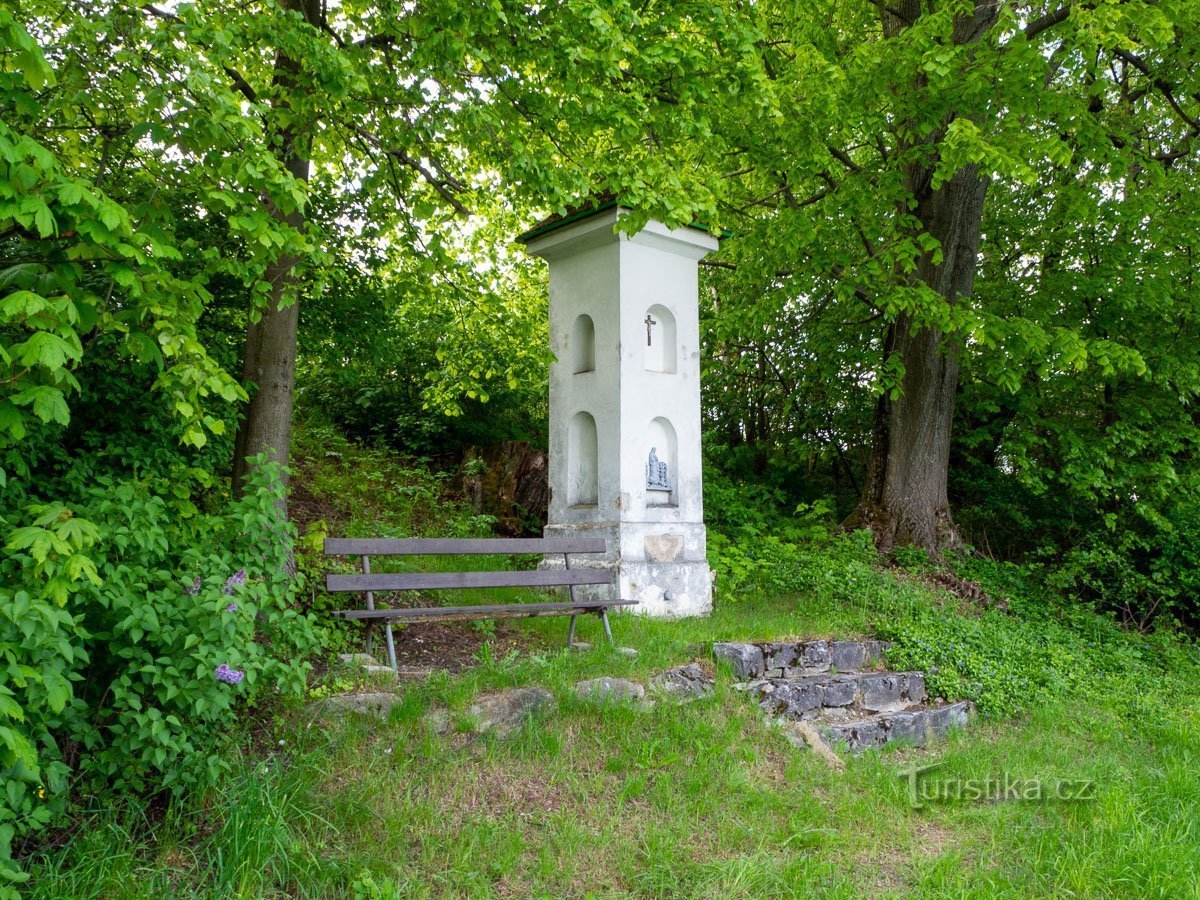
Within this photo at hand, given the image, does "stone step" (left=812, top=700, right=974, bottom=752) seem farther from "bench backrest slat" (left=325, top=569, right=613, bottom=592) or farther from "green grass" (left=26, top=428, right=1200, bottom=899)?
"bench backrest slat" (left=325, top=569, right=613, bottom=592)

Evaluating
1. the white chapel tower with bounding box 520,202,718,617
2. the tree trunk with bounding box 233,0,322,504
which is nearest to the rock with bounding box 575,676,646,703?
the white chapel tower with bounding box 520,202,718,617

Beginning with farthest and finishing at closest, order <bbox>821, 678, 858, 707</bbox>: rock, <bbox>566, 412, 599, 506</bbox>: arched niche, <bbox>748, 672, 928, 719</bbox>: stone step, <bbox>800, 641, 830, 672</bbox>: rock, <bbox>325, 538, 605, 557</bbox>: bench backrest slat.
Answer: <bbox>566, 412, 599, 506</bbox>: arched niche < <bbox>800, 641, 830, 672</bbox>: rock < <bbox>821, 678, 858, 707</bbox>: rock < <bbox>748, 672, 928, 719</bbox>: stone step < <bbox>325, 538, 605, 557</bbox>: bench backrest slat

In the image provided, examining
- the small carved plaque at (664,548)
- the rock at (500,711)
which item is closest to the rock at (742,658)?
the small carved plaque at (664,548)

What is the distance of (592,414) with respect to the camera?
741 centimetres

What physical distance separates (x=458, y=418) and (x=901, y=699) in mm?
6805

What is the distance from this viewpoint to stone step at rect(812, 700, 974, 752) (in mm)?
5430

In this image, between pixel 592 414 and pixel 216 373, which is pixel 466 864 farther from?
pixel 592 414

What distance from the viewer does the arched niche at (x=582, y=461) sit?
24.9 ft

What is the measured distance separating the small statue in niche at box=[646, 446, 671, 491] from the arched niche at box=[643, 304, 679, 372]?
2.63ft

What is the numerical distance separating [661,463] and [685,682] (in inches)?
103

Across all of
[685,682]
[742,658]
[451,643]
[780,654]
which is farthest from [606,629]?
[780,654]

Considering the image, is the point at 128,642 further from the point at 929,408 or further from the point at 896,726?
the point at 929,408

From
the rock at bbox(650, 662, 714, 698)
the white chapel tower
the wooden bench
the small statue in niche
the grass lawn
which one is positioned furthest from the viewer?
the small statue in niche

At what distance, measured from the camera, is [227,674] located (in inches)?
125
